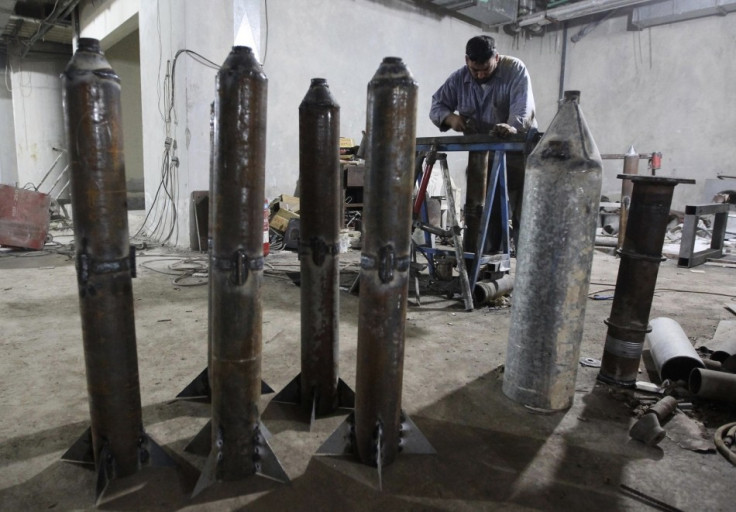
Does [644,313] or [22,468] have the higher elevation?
[644,313]

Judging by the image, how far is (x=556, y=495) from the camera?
1626 mm

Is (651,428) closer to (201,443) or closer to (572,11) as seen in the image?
(201,443)

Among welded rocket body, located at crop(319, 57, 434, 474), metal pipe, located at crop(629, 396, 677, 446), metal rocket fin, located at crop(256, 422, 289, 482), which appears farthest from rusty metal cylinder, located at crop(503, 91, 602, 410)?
metal rocket fin, located at crop(256, 422, 289, 482)

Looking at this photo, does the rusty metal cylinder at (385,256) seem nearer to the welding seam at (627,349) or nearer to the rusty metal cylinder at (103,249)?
the rusty metal cylinder at (103,249)

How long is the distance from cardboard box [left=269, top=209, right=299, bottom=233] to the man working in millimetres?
2759

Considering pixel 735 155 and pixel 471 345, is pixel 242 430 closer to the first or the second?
pixel 471 345

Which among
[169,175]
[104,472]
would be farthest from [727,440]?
[169,175]

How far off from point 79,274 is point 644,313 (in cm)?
251

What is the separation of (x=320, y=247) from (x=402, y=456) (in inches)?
35.4

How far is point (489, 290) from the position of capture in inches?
148

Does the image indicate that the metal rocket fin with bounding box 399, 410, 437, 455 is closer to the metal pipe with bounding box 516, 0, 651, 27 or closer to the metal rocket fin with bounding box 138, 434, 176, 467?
the metal rocket fin with bounding box 138, 434, 176, 467

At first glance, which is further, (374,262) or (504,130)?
(504,130)

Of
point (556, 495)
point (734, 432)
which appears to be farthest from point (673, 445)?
point (556, 495)

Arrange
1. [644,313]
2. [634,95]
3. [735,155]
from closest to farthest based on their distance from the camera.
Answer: [644,313] → [735,155] → [634,95]
